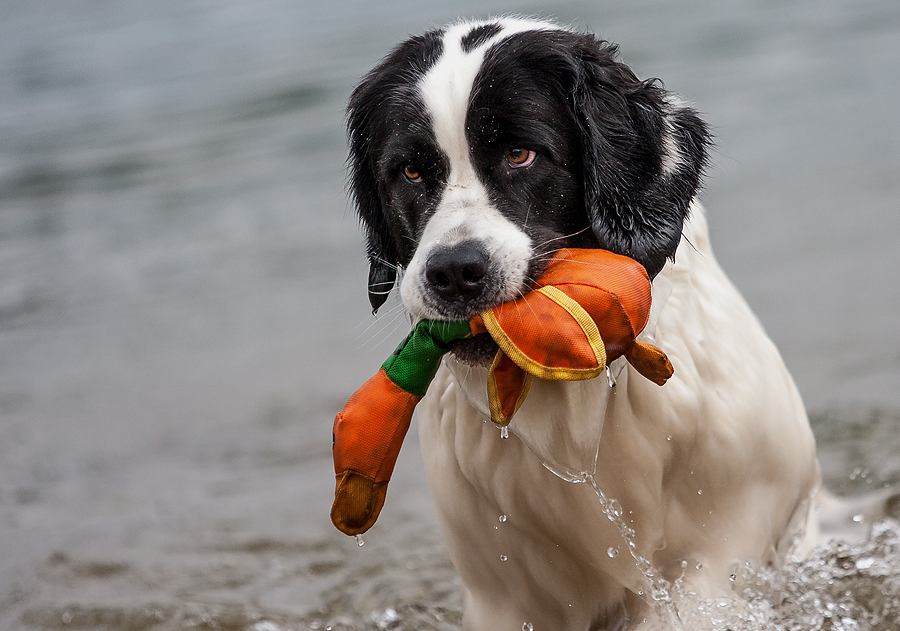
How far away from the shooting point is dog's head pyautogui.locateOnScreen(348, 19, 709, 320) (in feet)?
8.14

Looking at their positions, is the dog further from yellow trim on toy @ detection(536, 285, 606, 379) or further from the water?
the water

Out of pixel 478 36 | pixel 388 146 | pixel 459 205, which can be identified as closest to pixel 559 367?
pixel 459 205

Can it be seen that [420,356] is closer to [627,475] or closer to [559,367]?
[559,367]

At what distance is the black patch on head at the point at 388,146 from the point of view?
8.88 ft

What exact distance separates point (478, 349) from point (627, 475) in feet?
2.02

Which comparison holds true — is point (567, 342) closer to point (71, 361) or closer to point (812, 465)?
point (812, 465)

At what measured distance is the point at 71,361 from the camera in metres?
7.16

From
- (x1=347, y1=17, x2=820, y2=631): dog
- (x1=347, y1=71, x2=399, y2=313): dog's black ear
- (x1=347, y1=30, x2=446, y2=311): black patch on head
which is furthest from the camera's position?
(x1=347, y1=71, x2=399, y2=313): dog's black ear

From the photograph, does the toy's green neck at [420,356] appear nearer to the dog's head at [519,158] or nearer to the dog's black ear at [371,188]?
the dog's head at [519,158]

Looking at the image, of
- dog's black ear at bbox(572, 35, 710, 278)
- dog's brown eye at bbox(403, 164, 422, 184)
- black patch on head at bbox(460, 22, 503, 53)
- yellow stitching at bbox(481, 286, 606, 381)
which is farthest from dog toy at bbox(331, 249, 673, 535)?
black patch on head at bbox(460, 22, 503, 53)

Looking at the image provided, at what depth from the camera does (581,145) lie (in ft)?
8.94

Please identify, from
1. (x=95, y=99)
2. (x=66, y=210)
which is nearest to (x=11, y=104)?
(x=95, y=99)

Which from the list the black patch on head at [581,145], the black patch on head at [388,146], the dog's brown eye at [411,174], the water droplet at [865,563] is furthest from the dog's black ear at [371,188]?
the water droplet at [865,563]

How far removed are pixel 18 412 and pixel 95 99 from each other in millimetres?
8942
